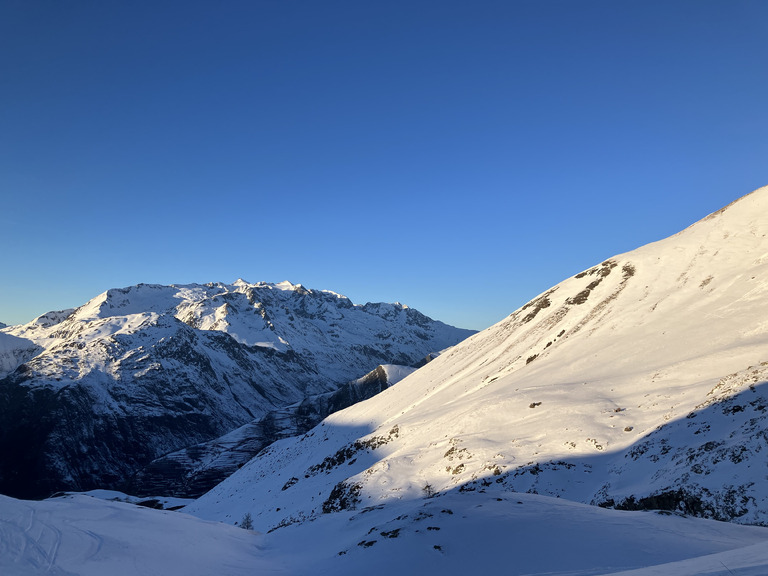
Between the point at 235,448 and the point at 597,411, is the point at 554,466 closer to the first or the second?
the point at 597,411

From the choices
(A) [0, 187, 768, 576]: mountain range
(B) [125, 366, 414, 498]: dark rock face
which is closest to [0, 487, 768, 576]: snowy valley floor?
(A) [0, 187, 768, 576]: mountain range

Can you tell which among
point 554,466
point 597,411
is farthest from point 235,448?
point 554,466

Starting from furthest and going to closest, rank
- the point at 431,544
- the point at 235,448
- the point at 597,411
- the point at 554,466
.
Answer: the point at 235,448 → the point at 597,411 → the point at 554,466 → the point at 431,544

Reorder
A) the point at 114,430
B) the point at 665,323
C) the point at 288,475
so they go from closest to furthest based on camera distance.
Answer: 1. the point at 665,323
2. the point at 288,475
3. the point at 114,430

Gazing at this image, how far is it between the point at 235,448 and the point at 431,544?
15535 centimetres

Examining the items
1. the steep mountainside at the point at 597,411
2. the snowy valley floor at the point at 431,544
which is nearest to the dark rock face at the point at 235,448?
the steep mountainside at the point at 597,411

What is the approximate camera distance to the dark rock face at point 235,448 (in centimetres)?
12588

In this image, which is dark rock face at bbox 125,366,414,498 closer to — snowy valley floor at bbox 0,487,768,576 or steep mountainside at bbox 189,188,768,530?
steep mountainside at bbox 189,188,768,530

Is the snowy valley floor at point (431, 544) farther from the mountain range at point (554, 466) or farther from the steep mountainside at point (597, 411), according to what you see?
the steep mountainside at point (597, 411)

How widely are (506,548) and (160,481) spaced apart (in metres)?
160

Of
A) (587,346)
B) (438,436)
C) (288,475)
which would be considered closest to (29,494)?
(288,475)

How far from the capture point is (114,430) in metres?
188

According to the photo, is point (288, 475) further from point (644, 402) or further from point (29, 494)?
point (29, 494)

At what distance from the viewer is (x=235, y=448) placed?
5842 inches
